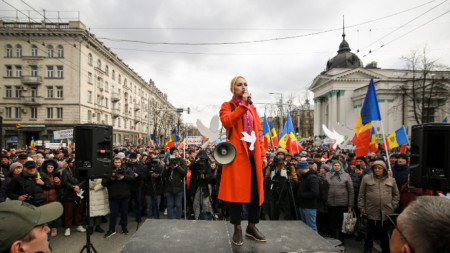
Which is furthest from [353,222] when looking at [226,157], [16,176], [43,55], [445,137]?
[43,55]

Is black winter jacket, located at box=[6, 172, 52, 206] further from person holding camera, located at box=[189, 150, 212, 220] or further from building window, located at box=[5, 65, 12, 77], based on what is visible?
building window, located at box=[5, 65, 12, 77]

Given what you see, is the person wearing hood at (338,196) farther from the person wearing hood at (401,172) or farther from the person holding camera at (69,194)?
the person holding camera at (69,194)

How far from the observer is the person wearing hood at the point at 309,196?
586cm

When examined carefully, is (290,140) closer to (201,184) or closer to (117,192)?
(201,184)

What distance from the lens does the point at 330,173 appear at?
637 cm

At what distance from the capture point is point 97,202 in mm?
6719

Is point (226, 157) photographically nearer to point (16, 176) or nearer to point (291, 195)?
point (291, 195)

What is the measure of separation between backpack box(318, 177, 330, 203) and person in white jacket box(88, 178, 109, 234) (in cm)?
587

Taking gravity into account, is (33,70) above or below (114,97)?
above

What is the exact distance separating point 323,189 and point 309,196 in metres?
0.54

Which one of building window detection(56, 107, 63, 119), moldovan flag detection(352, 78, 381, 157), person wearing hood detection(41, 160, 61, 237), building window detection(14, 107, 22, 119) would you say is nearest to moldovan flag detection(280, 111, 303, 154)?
moldovan flag detection(352, 78, 381, 157)

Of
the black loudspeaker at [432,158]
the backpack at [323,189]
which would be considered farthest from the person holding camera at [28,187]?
the black loudspeaker at [432,158]

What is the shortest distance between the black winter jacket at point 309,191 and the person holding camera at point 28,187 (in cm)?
616

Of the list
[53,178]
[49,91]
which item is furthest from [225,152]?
[49,91]
